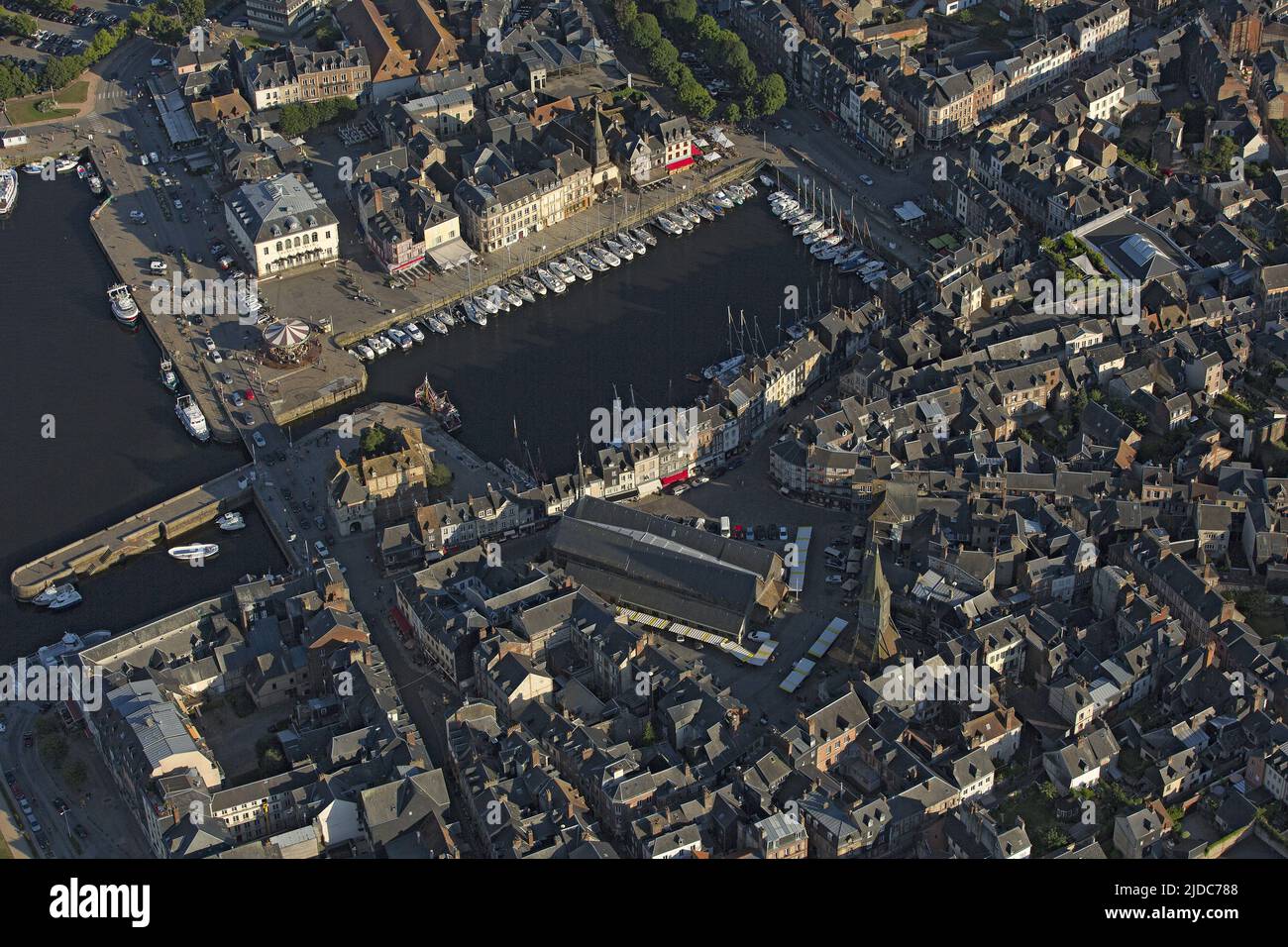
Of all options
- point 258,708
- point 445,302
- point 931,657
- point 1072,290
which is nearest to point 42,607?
point 258,708

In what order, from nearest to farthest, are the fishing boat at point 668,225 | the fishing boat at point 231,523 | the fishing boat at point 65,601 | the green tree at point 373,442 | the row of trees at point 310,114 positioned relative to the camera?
the fishing boat at point 65,601 → the fishing boat at point 231,523 → the green tree at point 373,442 → the fishing boat at point 668,225 → the row of trees at point 310,114

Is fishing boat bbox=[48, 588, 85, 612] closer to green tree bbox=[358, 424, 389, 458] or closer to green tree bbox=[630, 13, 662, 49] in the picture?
green tree bbox=[358, 424, 389, 458]

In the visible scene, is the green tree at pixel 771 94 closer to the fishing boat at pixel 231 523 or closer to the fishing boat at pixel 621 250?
the fishing boat at pixel 621 250

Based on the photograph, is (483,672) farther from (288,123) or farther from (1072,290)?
(288,123)

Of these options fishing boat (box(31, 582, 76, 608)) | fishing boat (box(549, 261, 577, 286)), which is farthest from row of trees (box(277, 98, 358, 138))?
fishing boat (box(31, 582, 76, 608))

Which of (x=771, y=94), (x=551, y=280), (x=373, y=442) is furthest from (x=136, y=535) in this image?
(x=771, y=94)

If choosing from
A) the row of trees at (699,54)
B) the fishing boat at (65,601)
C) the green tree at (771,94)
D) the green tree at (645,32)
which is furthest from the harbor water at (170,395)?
the green tree at (645,32)
